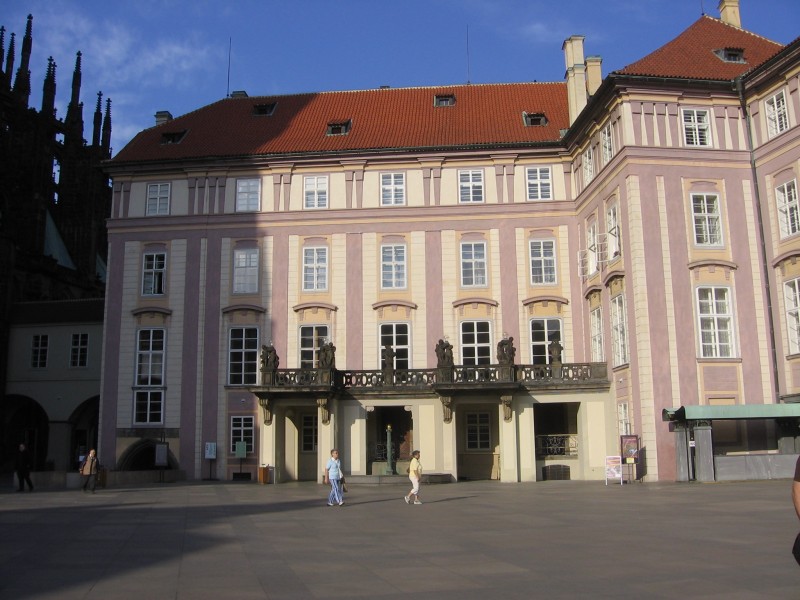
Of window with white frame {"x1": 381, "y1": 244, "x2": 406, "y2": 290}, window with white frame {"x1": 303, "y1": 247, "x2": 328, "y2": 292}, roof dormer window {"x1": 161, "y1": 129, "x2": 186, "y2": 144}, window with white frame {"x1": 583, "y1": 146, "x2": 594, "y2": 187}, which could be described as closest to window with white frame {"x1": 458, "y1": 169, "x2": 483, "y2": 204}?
window with white frame {"x1": 381, "y1": 244, "x2": 406, "y2": 290}

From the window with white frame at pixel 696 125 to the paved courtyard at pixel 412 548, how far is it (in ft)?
49.8

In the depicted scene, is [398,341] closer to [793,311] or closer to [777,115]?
[793,311]

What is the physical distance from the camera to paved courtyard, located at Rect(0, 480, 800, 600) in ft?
34.8

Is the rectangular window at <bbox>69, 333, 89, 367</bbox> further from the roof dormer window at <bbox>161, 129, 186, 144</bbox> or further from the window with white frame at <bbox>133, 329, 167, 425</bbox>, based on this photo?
the roof dormer window at <bbox>161, 129, 186, 144</bbox>

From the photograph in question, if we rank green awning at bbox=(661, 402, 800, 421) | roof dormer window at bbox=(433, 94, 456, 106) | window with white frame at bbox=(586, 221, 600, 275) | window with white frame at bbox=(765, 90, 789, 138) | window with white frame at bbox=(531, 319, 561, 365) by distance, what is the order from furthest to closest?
roof dormer window at bbox=(433, 94, 456, 106) → window with white frame at bbox=(531, 319, 561, 365) → window with white frame at bbox=(586, 221, 600, 275) → window with white frame at bbox=(765, 90, 789, 138) → green awning at bbox=(661, 402, 800, 421)

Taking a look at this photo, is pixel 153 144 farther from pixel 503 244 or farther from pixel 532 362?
pixel 532 362

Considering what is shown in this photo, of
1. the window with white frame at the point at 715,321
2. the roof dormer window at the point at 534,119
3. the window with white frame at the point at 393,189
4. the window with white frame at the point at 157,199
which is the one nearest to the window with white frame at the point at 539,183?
the roof dormer window at the point at 534,119

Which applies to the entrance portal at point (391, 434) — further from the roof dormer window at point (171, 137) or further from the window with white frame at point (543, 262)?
the roof dormer window at point (171, 137)

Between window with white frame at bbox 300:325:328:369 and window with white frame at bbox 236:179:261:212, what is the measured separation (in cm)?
673

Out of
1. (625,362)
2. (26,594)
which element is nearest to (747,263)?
(625,362)

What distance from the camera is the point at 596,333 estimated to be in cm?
3762

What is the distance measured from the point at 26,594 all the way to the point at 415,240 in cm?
3173

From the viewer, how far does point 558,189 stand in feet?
135

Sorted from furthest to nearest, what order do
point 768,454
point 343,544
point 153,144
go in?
point 153,144 < point 768,454 < point 343,544
